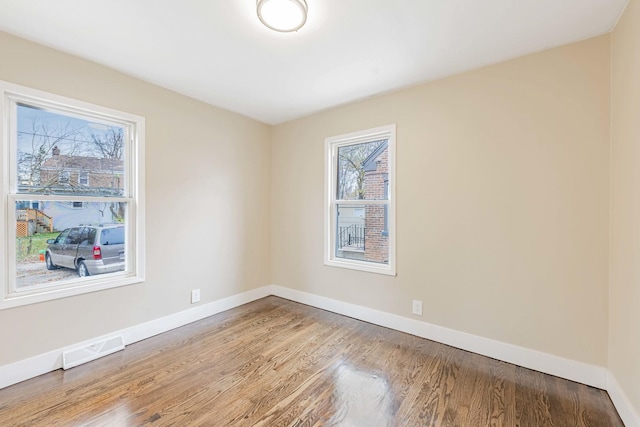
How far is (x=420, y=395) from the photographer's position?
1.94 meters

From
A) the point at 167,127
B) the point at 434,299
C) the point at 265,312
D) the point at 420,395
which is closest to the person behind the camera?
the point at 420,395

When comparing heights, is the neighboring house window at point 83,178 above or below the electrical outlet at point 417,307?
above

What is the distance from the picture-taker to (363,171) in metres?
3.37

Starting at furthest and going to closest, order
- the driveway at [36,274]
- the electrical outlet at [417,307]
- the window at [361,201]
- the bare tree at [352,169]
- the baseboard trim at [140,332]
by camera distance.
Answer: the bare tree at [352,169], the window at [361,201], the electrical outlet at [417,307], the driveway at [36,274], the baseboard trim at [140,332]

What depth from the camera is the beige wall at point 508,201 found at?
2.03 m

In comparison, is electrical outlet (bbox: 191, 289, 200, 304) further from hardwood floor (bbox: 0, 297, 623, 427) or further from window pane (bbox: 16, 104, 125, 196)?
window pane (bbox: 16, 104, 125, 196)

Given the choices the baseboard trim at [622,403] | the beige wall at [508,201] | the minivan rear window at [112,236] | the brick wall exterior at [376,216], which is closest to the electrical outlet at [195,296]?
the minivan rear window at [112,236]

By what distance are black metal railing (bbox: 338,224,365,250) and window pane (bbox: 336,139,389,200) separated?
0.38m

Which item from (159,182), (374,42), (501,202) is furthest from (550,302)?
(159,182)

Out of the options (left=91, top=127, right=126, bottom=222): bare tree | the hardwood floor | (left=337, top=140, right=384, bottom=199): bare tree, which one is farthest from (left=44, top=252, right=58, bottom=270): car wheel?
(left=337, top=140, right=384, bottom=199): bare tree

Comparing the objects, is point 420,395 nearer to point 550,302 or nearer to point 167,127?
point 550,302

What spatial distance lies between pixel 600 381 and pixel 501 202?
1433 mm

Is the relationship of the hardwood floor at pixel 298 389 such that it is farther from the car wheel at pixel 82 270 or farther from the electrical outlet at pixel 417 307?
the car wheel at pixel 82 270

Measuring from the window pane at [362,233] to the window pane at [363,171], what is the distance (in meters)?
0.16
